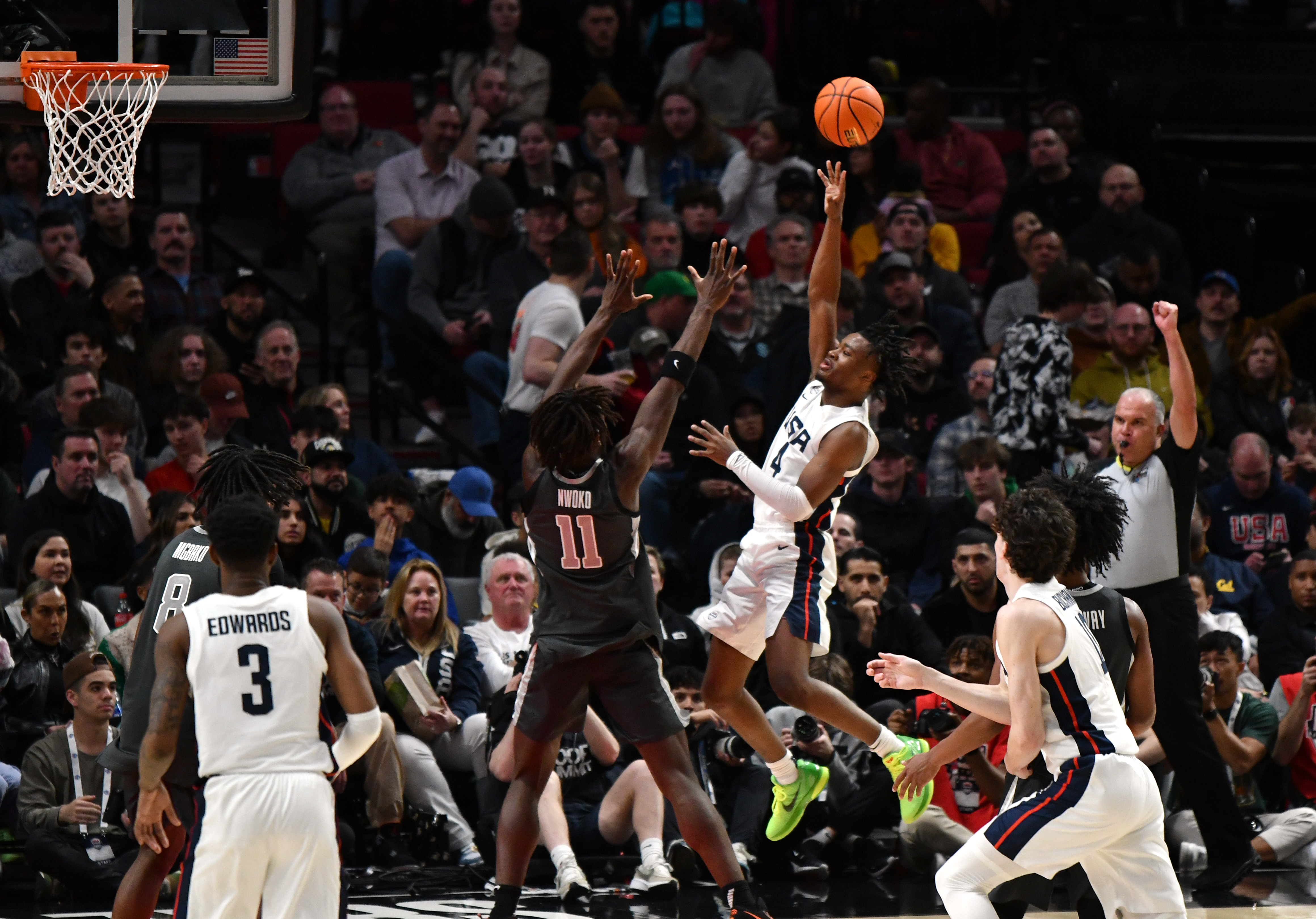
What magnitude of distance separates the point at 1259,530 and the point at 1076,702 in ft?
19.4

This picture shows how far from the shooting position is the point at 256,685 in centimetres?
535

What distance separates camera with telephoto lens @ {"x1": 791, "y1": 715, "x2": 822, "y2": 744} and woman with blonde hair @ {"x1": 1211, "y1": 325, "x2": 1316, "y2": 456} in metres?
4.88

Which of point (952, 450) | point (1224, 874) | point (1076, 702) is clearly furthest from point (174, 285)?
point (1076, 702)

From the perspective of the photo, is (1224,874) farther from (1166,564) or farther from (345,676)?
(345,676)

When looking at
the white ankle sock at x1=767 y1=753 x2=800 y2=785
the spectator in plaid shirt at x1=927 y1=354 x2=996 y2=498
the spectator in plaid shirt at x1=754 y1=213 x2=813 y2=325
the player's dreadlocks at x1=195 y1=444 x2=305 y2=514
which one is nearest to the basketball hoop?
the player's dreadlocks at x1=195 y1=444 x2=305 y2=514

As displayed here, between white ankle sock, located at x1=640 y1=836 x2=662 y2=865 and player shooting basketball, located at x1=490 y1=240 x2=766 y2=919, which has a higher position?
player shooting basketball, located at x1=490 y1=240 x2=766 y2=919

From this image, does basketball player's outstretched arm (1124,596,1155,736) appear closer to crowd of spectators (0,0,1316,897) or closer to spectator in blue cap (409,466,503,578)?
crowd of spectators (0,0,1316,897)

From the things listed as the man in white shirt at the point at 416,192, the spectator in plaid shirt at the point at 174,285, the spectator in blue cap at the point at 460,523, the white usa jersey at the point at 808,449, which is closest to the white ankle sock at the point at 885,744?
the white usa jersey at the point at 808,449

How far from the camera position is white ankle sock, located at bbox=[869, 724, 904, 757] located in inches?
289

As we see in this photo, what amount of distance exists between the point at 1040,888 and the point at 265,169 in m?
9.24

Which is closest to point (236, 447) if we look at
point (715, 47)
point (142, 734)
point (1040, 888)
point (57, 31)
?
point (142, 734)

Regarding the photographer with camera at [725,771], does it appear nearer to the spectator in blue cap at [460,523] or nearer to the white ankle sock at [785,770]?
the white ankle sock at [785,770]

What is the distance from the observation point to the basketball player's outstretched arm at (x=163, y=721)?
5.41 metres

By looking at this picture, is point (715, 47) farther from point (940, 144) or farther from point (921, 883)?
point (921, 883)
